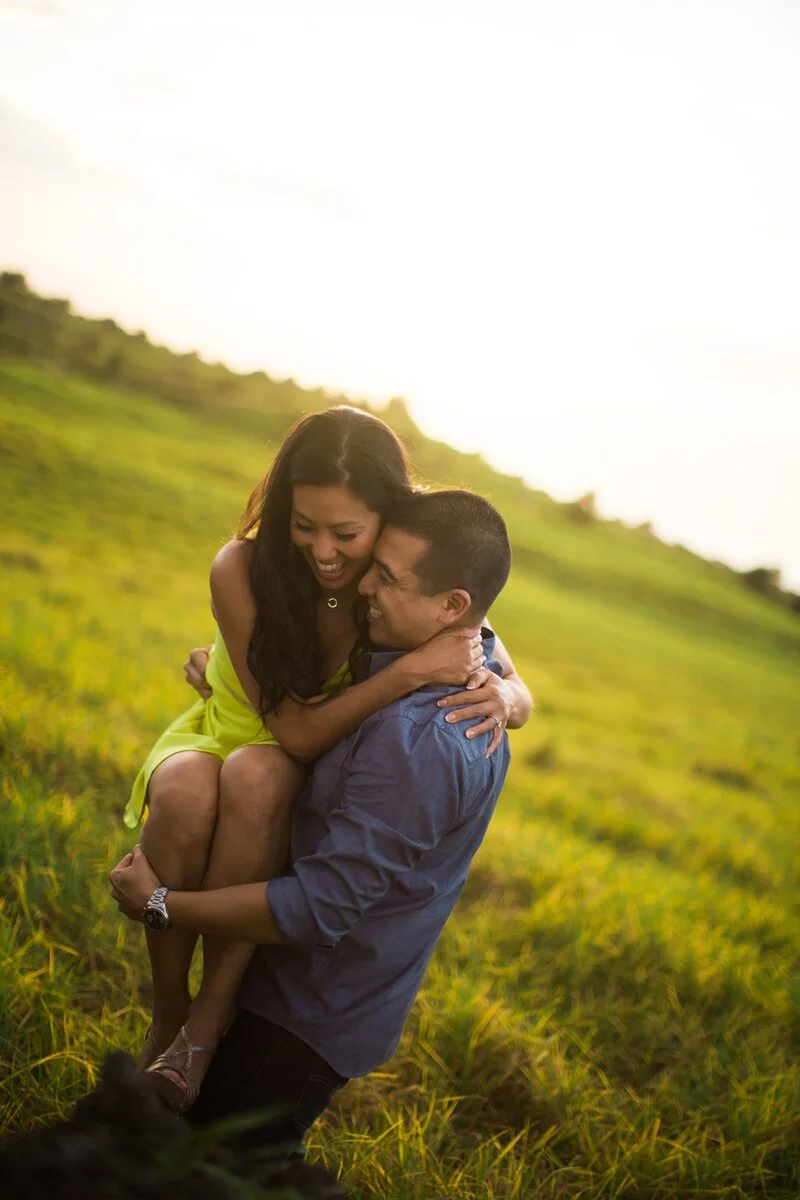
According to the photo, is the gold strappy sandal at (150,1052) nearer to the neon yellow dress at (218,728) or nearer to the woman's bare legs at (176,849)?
the woman's bare legs at (176,849)

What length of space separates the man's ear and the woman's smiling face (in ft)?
1.29

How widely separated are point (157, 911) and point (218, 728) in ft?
2.38

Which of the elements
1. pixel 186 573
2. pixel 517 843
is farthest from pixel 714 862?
pixel 186 573

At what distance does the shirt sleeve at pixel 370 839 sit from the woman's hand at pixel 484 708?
170mm

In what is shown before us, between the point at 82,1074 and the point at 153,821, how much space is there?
37.8 inches

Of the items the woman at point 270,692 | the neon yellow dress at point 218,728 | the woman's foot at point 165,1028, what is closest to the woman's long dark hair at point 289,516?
the woman at point 270,692

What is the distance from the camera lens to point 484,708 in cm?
249

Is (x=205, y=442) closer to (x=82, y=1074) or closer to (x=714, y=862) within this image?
(x=714, y=862)

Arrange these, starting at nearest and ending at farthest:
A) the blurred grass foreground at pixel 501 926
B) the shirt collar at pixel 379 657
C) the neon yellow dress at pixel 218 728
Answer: the shirt collar at pixel 379 657 → the neon yellow dress at pixel 218 728 → the blurred grass foreground at pixel 501 926

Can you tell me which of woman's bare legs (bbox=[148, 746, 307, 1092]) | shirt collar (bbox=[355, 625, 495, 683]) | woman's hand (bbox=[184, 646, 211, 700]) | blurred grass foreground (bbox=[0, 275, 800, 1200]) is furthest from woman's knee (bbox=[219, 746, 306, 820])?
blurred grass foreground (bbox=[0, 275, 800, 1200])

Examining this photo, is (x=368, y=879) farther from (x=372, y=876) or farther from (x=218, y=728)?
(x=218, y=728)

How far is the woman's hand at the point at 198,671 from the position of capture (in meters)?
3.43

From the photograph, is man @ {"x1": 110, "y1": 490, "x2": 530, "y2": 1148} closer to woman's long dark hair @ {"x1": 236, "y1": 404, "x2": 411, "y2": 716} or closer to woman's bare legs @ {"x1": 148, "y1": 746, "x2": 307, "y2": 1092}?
woman's bare legs @ {"x1": 148, "y1": 746, "x2": 307, "y2": 1092}

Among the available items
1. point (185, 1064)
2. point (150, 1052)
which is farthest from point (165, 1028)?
point (185, 1064)
